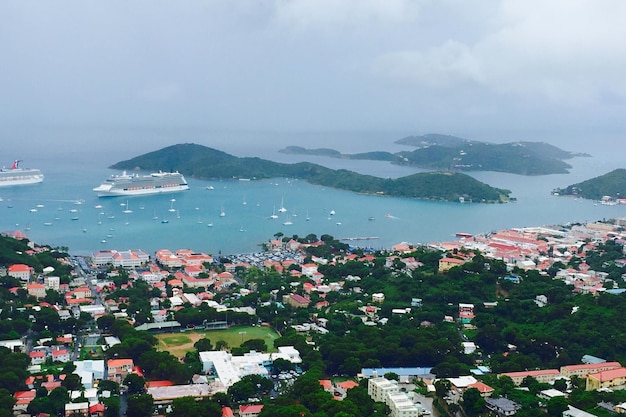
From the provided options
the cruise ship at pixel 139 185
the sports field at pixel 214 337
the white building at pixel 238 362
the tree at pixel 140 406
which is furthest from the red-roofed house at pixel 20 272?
the cruise ship at pixel 139 185

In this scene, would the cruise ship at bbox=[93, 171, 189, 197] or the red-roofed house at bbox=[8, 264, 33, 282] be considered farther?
the cruise ship at bbox=[93, 171, 189, 197]

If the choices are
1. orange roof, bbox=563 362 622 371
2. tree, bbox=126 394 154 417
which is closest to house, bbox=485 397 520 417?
orange roof, bbox=563 362 622 371

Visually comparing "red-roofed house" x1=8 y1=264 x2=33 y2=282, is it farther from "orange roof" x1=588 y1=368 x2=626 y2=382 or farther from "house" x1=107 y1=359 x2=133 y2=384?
"orange roof" x1=588 y1=368 x2=626 y2=382

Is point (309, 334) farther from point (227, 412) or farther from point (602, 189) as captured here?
point (602, 189)

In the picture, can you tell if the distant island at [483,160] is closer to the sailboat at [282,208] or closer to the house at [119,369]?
the sailboat at [282,208]

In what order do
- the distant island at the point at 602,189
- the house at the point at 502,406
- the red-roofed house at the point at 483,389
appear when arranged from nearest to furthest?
the house at the point at 502,406
the red-roofed house at the point at 483,389
the distant island at the point at 602,189
